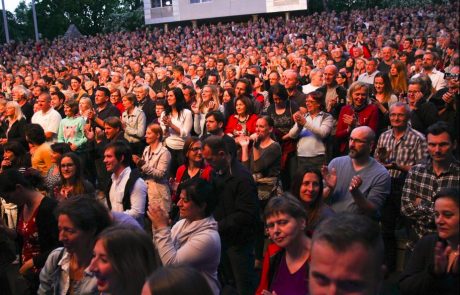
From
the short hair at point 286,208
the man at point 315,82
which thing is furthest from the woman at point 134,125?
the short hair at point 286,208

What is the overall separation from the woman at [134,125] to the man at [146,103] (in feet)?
2.61

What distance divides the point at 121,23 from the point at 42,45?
964 inches

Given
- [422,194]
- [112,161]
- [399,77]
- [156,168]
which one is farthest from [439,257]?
[399,77]

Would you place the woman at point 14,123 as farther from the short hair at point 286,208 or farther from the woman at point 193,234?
the short hair at point 286,208

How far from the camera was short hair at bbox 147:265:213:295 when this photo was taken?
7.88 ft

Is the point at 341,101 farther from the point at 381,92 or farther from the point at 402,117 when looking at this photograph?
the point at 402,117

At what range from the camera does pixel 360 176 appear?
205 inches

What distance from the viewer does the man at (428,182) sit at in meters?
4.51

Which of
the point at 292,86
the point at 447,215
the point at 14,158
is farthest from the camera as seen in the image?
the point at 292,86

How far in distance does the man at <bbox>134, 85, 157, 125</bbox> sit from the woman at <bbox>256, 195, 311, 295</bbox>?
6.43 meters

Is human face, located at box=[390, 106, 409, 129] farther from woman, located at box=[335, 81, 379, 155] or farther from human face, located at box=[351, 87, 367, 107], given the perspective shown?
human face, located at box=[351, 87, 367, 107]

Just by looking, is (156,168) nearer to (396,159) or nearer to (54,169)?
(54,169)

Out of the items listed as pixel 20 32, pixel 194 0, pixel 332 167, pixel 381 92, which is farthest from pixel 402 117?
pixel 20 32

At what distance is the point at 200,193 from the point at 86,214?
851 millimetres
